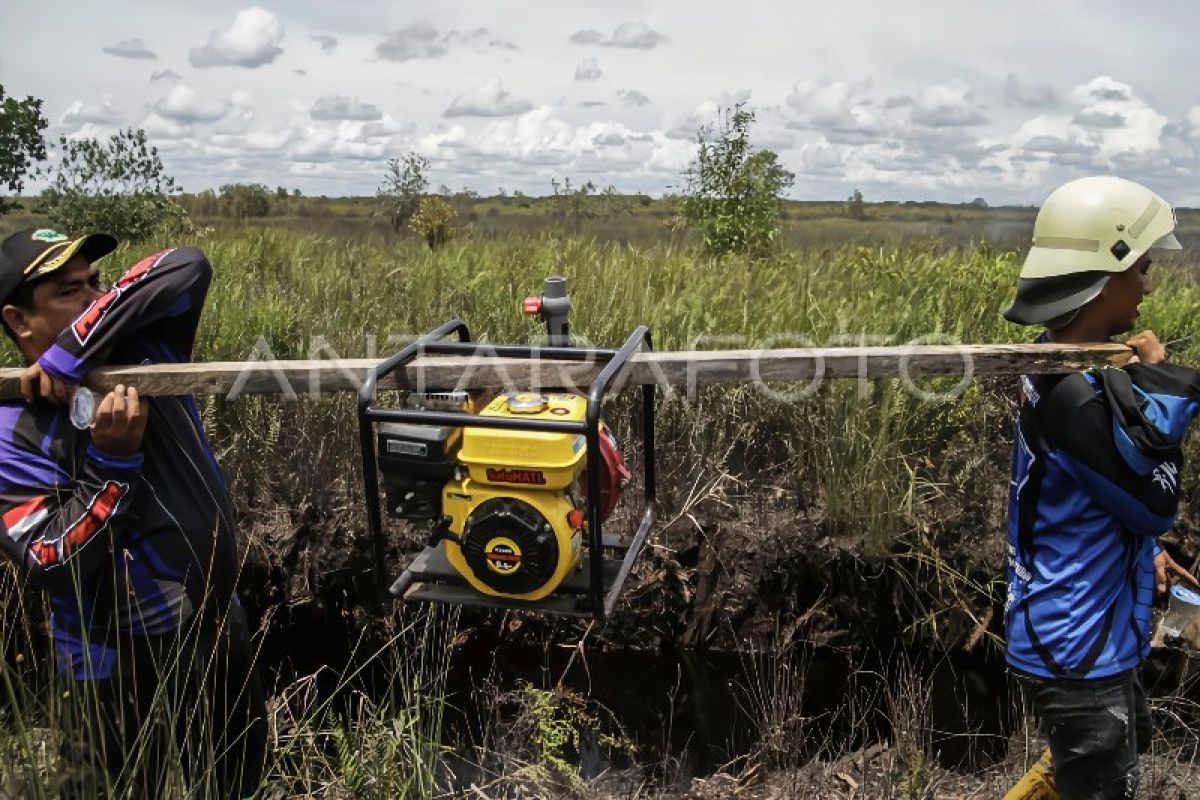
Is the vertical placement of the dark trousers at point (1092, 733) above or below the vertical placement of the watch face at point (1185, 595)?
below

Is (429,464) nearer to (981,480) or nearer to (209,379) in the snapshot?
(209,379)

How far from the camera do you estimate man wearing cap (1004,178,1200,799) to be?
1.88m

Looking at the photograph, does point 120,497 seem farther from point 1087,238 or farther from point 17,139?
point 17,139

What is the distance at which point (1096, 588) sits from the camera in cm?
202

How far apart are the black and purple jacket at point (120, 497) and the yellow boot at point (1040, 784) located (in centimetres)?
200

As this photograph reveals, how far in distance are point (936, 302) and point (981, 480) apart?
1.23 meters

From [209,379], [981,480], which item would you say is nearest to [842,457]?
[981,480]

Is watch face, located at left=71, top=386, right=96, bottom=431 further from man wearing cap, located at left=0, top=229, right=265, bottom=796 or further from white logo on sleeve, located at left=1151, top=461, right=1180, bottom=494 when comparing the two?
white logo on sleeve, located at left=1151, top=461, right=1180, bottom=494

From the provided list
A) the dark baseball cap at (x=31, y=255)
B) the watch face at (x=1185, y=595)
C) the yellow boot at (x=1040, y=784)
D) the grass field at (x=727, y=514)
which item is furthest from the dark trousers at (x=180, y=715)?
the watch face at (x=1185, y=595)

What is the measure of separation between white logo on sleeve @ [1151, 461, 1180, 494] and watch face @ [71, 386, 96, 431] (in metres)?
2.22

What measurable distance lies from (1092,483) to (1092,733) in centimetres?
57

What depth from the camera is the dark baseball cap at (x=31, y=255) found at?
83.6 inches

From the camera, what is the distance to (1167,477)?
6.29ft

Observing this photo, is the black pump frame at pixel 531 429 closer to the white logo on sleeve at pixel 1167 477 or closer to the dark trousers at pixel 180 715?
the dark trousers at pixel 180 715
